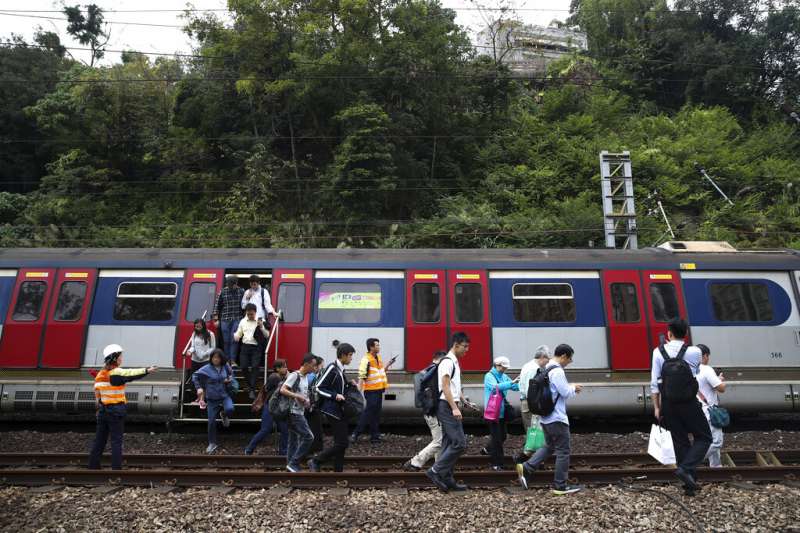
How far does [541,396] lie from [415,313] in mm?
5344

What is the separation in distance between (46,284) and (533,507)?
1042 centimetres

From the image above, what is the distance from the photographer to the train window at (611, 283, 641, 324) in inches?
488

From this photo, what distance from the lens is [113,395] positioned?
27.5 feet

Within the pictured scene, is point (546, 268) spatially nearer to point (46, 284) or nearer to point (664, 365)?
point (664, 365)

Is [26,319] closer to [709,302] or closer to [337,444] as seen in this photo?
[337,444]

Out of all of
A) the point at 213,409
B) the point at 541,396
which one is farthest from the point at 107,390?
the point at 541,396

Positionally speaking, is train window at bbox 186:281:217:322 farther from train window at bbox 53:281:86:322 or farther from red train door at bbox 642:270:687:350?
red train door at bbox 642:270:687:350

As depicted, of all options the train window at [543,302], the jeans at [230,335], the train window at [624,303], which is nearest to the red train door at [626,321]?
the train window at [624,303]

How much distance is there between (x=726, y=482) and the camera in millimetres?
7883

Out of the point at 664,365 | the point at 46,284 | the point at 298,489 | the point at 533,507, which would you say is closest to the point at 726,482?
the point at 664,365

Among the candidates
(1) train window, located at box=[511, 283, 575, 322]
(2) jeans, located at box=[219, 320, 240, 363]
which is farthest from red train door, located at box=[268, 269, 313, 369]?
(1) train window, located at box=[511, 283, 575, 322]

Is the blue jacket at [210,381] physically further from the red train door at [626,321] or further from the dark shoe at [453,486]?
the red train door at [626,321]

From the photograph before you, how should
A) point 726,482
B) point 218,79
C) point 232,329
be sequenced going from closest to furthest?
point 726,482
point 232,329
point 218,79

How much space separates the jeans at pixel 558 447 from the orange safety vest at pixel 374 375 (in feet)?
11.8
